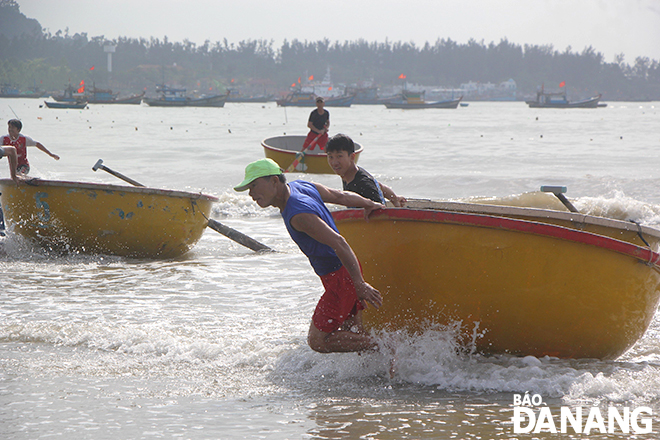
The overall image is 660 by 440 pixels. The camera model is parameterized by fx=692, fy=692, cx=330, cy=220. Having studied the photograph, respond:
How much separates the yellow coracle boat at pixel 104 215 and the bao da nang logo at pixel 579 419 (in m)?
5.26

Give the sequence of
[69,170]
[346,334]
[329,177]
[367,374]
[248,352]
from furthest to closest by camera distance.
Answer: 1. [69,170]
2. [329,177]
3. [248,352]
4. [367,374]
5. [346,334]

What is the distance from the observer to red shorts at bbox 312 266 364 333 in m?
4.05

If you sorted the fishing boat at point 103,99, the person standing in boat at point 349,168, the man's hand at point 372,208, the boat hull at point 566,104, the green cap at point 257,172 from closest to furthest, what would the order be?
the green cap at point 257,172 < the man's hand at point 372,208 < the person standing in boat at point 349,168 < the boat hull at point 566,104 < the fishing boat at point 103,99

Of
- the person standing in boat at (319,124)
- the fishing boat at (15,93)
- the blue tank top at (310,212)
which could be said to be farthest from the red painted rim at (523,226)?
the fishing boat at (15,93)

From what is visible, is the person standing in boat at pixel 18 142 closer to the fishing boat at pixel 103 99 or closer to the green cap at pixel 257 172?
the green cap at pixel 257 172

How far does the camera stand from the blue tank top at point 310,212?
12.5 ft

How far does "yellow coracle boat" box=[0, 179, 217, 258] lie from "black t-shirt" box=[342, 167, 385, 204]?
3757 mm

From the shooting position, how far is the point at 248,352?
16.4ft

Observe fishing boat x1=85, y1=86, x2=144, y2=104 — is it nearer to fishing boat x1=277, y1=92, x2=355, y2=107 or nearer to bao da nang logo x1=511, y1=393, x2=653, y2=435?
fishing boat x1=277, y1=92, x2=355, y2=107

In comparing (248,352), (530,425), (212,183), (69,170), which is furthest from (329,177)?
(530,425)

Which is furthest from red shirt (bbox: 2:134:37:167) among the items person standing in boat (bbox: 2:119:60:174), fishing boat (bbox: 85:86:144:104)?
fishing boat (bbox: 85:86:144:104)

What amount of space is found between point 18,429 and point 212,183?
1541 centimetres

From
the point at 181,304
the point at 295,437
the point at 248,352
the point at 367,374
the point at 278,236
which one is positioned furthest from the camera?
the point at 278,236

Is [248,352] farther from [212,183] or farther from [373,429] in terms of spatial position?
[212,183]
